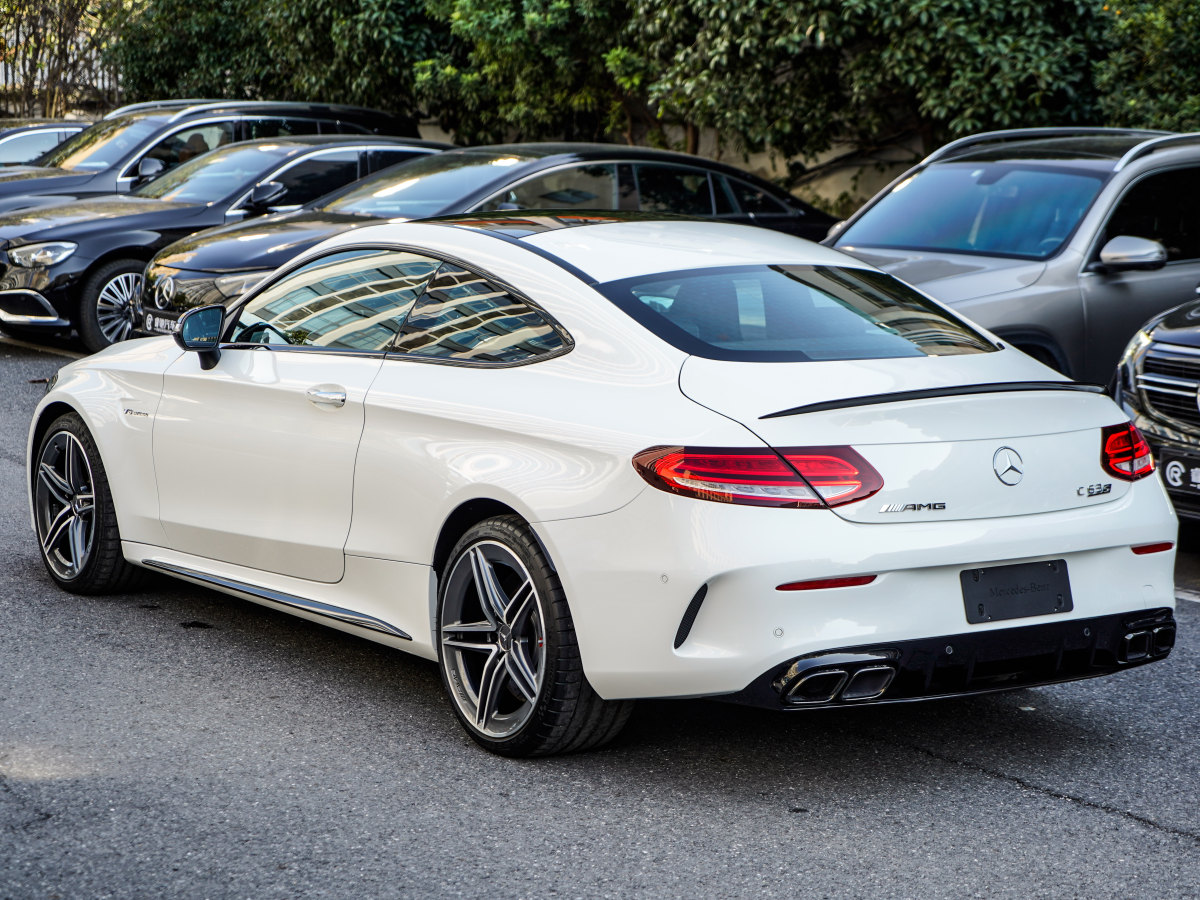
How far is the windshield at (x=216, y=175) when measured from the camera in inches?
493

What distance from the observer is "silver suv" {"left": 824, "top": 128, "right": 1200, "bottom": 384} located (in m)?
7.64

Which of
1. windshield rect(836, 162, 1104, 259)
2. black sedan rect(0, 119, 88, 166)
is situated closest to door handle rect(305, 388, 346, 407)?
windshield rect(836, 162, 1104, 259)

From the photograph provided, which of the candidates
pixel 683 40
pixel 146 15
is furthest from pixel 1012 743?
pixel 146 15

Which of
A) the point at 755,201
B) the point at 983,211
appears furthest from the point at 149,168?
the point at 983,211

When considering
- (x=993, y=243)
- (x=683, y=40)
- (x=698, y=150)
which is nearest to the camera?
(x=993, y=243)

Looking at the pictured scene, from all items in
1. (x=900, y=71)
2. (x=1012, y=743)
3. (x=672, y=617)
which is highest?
(x=900, y=71)

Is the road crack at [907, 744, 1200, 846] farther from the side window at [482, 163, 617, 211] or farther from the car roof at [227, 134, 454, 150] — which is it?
the car roof at [227, 134, 454, 150]

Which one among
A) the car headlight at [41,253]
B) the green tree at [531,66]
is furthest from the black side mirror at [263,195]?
the green tree at [531,66]

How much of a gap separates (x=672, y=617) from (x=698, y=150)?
51.7 feet

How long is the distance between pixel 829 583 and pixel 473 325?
1.42m

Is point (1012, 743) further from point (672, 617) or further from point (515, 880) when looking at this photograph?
point (515, 880)

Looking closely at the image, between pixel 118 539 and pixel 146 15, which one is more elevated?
pixel 146 15

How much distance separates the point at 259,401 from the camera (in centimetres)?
502

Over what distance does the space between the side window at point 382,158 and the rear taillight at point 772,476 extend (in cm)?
967
